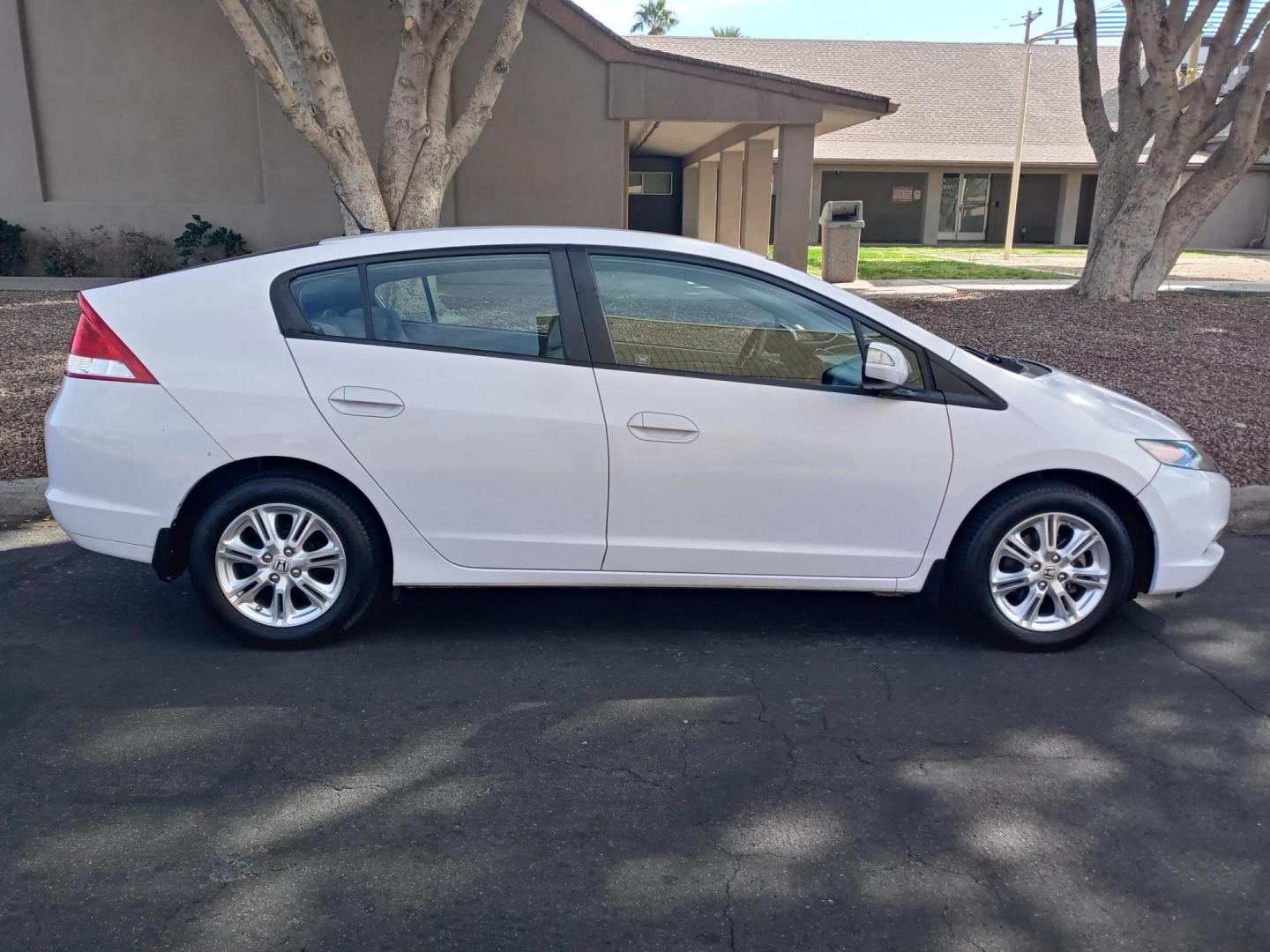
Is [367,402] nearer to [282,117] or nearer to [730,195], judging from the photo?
[282,117]

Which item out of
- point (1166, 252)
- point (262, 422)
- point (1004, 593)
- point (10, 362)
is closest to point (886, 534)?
point (1004, 593)

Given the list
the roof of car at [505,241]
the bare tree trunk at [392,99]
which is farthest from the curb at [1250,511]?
the bare tree trunk at [392,99]

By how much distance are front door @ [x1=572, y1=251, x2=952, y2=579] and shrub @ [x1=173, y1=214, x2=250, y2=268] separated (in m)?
13.2

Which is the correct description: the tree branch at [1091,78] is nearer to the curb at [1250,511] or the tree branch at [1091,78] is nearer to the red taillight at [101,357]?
the curb at [1250,511]

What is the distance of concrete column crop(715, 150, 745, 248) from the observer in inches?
963

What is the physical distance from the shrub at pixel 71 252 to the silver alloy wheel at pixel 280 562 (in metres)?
14.2

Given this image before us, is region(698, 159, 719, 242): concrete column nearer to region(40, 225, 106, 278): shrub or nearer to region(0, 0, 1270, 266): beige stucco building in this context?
region(0, 0, 1270, 266): beige stucco building

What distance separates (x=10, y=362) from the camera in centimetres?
950

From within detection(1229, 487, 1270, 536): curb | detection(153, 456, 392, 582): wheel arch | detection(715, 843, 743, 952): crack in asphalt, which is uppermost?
detection(153, 456, 392, 582): wheel arch

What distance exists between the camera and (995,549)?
14.3 ft

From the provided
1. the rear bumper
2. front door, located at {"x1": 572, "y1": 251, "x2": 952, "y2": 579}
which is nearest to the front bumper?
front door, located at {"x1": 572, "y1": 251, "x2": 952, "y2": 579}

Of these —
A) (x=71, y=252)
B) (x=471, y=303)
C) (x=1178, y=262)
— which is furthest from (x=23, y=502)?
(x=1178, y=262)

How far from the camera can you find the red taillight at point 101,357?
4.20 m

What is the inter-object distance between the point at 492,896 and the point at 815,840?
0.97 meters
